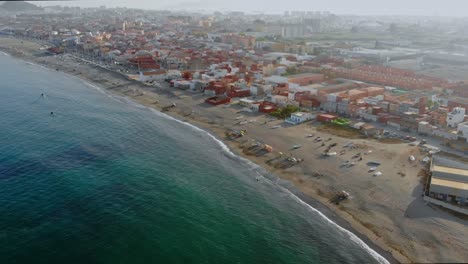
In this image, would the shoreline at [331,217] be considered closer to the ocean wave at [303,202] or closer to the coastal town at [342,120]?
the ocean wave at [303,202]

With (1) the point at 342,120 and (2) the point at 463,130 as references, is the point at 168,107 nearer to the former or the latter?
(1) the point at 342,120

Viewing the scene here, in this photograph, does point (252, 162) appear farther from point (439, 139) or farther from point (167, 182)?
point (439, 139)

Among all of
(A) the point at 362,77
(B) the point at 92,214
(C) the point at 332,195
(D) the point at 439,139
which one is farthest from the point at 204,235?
(A) the point at 362,77

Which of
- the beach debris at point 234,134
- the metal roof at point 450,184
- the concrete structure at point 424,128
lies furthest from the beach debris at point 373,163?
the beach debris at point 234,134

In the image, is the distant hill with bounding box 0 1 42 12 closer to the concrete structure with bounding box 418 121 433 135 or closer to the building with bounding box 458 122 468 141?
the concrete structure with bounding box 418 121 433 135

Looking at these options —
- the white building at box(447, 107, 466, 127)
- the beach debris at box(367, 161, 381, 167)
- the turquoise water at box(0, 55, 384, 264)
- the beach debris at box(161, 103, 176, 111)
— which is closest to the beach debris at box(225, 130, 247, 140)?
the turquoise water at box(0, 55, 384, 264)
